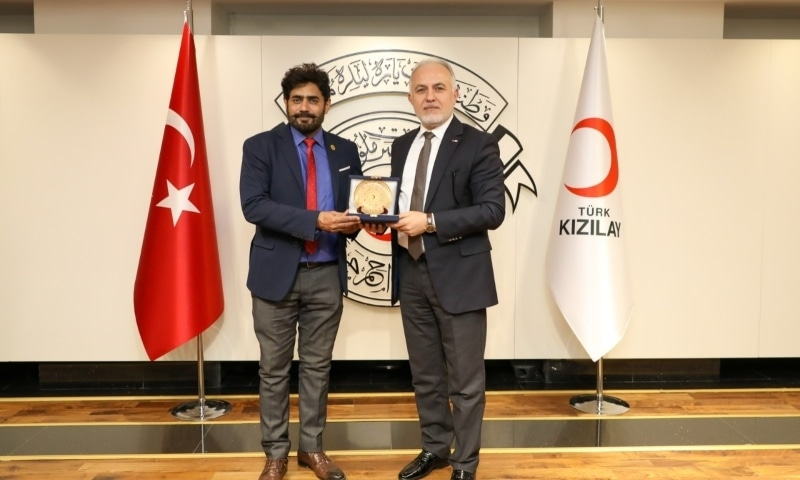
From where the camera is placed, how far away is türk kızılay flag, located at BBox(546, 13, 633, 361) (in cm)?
354

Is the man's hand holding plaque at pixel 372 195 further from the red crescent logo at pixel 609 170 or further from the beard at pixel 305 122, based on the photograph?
the red crescent logo at pixel 609 170

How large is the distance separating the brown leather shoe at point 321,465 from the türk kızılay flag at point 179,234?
1.04 metres

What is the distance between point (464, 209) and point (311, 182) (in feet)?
2.09

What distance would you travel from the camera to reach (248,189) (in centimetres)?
273

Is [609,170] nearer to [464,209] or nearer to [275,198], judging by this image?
[464,209]

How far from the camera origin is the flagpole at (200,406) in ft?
11.6

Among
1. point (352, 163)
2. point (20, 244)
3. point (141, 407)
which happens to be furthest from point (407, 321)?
point (20, 244)

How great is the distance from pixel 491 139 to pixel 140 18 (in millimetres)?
2431

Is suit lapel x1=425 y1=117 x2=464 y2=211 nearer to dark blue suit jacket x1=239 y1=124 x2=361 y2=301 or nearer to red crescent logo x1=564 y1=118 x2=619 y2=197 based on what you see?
dark blue suit jacket x1=239 y1=124 x2=361 y2=301

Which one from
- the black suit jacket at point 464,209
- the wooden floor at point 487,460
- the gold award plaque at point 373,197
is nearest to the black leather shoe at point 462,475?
the wooden floor at point 487,460

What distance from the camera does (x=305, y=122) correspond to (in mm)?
2721

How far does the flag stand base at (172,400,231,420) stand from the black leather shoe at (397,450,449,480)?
120 cm

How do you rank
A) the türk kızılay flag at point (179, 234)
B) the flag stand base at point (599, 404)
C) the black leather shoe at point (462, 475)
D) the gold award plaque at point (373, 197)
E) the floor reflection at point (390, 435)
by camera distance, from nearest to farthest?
the gold award plaque at point (373, 197) → the black leather shoe at point (462, 475) → the floor reflection at point (390, 435) → the türk kızılay flag at point (179, 234) → the flag stand base at point (599, 404)

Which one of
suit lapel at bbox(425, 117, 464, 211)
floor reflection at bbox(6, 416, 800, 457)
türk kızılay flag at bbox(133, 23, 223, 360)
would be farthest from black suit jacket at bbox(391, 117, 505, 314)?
türk kızılay flag at bbox(133, 23, 223, 360)
